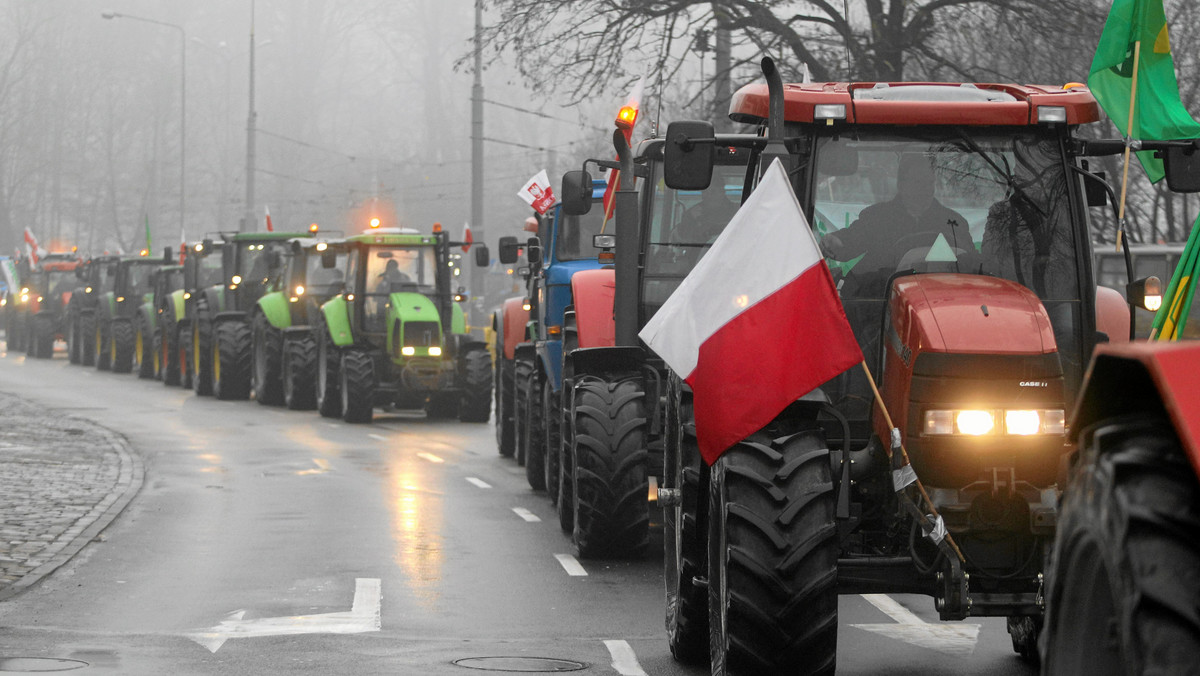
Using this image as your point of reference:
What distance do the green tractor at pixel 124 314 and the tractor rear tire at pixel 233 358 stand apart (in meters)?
8.96

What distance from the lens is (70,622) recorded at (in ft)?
31.1

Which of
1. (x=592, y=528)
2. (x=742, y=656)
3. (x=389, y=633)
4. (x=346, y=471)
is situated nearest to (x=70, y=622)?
(x=389, y=633)

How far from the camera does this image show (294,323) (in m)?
28.6

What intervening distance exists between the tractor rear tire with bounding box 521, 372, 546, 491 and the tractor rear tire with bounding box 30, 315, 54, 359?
34.6 metres

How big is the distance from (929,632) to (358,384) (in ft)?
51.7

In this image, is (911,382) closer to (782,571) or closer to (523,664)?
(782,571)

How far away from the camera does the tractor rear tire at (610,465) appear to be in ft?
37.8

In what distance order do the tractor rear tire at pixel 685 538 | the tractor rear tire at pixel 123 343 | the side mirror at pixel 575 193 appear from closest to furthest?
1. the tractor rear tire at pixel 685 538
2. the side mirror at pixel 575 193
3. the tractor rear tire at pixel 123 343

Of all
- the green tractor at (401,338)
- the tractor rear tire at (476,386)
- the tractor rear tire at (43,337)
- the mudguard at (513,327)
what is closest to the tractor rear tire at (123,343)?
the tractor rear tire at (43,337)

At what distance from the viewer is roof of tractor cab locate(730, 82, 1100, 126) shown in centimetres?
719

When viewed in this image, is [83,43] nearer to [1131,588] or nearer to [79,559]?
[79,559]

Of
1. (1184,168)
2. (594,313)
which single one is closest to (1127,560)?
(1184,168)

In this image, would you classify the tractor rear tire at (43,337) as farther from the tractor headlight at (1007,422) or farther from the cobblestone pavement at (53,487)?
the tractor headlight at (1007,422)

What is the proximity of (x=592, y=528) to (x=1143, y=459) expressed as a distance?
8.49 metres
